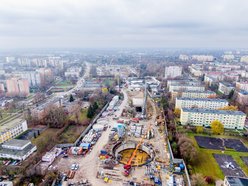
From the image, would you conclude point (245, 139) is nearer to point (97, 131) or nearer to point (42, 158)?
point (97, 131)

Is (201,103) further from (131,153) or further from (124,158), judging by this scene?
(124,158)

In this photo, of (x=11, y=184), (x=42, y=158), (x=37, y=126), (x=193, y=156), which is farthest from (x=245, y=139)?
(x=37, y=126)

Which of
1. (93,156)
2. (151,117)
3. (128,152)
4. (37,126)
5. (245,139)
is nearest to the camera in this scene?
(93,156)

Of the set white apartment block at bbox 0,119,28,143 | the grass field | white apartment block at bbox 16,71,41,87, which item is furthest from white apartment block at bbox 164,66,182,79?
white apartment block at bbox 0,119,28,143

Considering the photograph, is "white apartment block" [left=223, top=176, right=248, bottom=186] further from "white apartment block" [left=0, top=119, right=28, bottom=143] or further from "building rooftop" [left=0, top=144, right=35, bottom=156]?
"white apartment block" [left=0, top=119, right=28, bottom=143]

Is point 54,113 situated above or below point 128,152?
above

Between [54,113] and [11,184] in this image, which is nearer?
[11,184]
